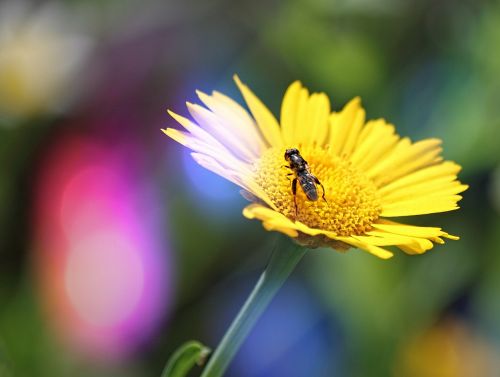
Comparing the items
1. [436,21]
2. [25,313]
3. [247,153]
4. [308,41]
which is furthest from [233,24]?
[247,153]

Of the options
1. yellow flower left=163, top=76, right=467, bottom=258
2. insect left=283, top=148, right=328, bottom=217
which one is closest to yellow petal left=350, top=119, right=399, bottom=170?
yellow flower left=163, top=76, right=467, bottom=258

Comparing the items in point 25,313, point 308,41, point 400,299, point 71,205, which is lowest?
point 25,313

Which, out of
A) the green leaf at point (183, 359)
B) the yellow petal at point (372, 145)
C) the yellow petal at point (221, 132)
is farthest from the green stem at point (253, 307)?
the yellow petal at point (372, 145)

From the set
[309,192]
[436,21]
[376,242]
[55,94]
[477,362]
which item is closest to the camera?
[376,242]

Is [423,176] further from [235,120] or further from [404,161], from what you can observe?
[235,120]

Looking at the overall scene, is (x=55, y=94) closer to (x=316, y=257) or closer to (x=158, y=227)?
(x=158, y=227)

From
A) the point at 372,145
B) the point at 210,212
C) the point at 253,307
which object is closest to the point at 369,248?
the point at 253,307

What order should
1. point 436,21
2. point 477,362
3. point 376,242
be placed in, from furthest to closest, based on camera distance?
1. point 436,21
2. point 477,362
3. point 376,242
